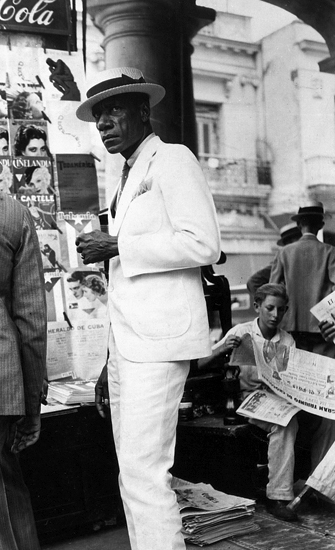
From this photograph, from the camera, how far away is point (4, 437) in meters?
2.40

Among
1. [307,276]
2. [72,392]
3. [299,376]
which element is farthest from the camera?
[307,276]

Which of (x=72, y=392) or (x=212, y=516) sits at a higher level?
(x=72, y=392)

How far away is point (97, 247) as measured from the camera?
2.64 meters

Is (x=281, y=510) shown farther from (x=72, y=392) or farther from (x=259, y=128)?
(x=259, y=128)

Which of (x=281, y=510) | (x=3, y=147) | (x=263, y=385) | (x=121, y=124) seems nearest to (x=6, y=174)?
(x=3, y=147)

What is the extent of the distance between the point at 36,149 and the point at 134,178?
140cm

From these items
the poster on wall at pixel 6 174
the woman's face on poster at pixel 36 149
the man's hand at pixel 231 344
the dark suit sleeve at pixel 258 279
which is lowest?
the man's hand at pixel 231 344

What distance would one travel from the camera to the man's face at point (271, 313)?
13.4ft

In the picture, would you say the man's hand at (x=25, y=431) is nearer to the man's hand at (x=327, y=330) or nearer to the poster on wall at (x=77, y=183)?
the poster on wall at (x=77, y=183)

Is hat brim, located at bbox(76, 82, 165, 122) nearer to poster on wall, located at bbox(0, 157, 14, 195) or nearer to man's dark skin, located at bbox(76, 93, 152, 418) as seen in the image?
man's dark skin, located at bbox(76, 93, 152, 418)

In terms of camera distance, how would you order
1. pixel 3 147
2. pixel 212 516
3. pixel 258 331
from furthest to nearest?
pixel 258 331 < pixel 3 147 < pixel 212 516

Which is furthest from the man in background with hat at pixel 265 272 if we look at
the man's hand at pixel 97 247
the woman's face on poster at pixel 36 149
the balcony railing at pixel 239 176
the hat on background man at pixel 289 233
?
the man's hand at pixel 97 247

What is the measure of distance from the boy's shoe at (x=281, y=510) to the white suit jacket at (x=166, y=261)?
1.42 m

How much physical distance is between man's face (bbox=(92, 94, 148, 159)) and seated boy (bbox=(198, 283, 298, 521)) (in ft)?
5.29
